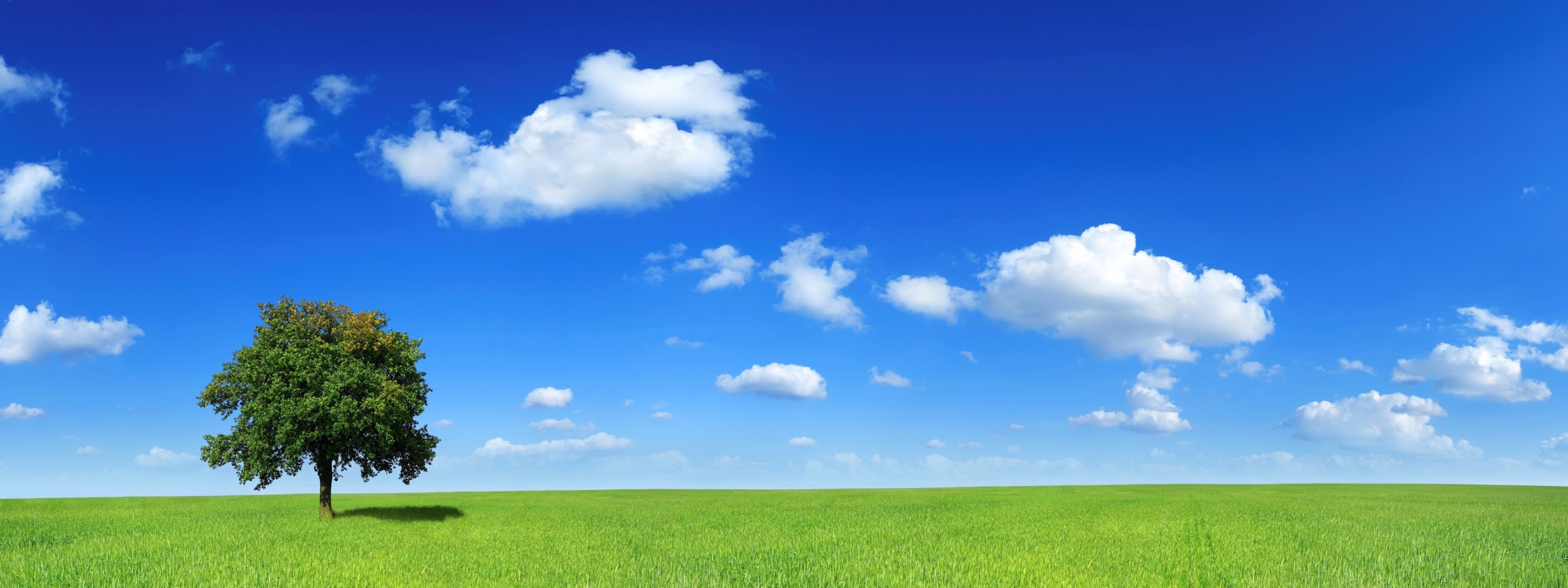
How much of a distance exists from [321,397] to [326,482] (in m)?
5.13

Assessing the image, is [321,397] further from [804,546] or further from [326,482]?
[804,546]

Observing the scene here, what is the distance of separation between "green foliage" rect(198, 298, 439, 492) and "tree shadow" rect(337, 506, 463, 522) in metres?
1.82

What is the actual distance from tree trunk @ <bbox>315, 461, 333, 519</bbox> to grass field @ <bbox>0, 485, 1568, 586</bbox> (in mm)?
751

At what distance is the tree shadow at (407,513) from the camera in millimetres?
37709

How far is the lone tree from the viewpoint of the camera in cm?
3469

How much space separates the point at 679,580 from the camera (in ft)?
57.9

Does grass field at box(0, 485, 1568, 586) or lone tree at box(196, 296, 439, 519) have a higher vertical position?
lone tree at box(196, 296, 439, 519)

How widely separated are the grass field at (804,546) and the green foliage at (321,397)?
8.78 feet

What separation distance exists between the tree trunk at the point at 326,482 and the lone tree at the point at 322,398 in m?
0.04

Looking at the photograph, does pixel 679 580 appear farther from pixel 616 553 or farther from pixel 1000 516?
pixel 1000 516

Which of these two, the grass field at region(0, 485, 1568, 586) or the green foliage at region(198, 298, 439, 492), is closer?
the grass field at region(0, 485, 1568, 586)

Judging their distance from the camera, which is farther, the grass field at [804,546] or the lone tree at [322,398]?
the lone tree at [322,398]

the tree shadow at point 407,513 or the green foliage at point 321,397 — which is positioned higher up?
the green foliage at point 321,397

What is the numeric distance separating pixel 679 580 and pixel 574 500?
47173 millimetres
